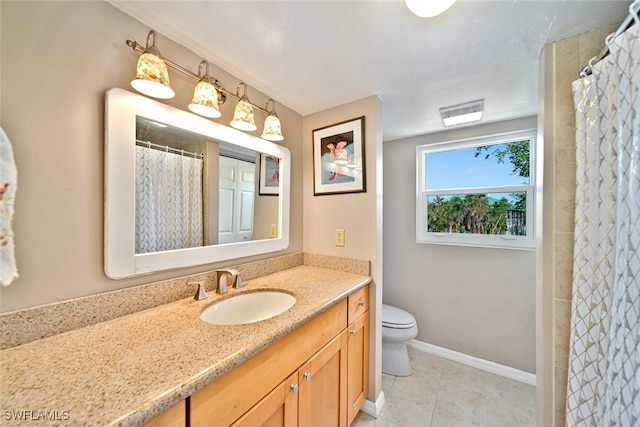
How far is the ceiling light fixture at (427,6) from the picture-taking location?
0.76 metres

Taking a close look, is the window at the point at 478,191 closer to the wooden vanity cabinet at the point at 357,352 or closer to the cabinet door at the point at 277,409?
the wooden vanity cabinet at the point at 357,352

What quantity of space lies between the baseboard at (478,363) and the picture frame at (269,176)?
6.56 ft

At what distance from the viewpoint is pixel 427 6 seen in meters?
0.77

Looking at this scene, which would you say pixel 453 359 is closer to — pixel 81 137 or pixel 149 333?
pixel 149 333

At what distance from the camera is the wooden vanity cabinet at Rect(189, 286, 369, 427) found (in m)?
0.63

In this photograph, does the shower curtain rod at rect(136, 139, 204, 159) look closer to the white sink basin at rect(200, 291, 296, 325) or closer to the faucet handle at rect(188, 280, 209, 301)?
the faucet handle at rect(188, 280, 209, 301)

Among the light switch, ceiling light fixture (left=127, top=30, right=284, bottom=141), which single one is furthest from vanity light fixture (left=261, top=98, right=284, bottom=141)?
the light switch

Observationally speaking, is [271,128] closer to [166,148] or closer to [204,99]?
[204,99]

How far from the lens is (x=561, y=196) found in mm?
961

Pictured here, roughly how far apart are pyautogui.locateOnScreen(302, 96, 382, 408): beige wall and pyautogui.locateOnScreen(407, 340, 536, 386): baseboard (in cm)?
83

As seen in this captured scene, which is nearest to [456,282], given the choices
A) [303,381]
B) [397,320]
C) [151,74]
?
[397,320]

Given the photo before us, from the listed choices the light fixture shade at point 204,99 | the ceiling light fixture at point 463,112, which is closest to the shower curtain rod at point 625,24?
the ceiling light fixture at point 463,112

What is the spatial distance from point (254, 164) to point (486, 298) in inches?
84.5

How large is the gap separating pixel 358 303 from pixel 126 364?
3.53ft
